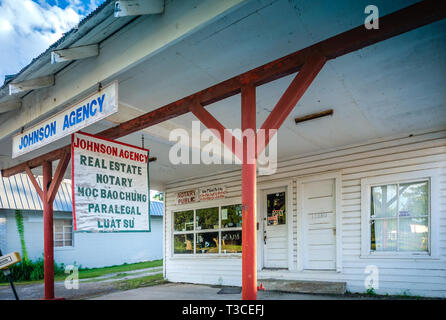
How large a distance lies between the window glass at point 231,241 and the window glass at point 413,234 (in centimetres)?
406

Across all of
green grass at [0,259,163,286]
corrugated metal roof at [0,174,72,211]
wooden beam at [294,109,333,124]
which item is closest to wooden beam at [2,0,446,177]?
wooden beam at [294,109,333,124]

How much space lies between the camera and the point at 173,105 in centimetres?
449

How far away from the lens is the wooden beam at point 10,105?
18.0 feet

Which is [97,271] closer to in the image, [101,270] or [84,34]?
[101,270]

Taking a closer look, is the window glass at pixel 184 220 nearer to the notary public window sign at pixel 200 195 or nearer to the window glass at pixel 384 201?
the notary public window sign at pixel 200 195

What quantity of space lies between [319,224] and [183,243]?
485 cm

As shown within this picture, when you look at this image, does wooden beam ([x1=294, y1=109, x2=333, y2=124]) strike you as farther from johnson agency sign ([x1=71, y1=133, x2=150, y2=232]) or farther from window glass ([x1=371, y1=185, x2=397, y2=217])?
johnson agency sign ([x1=71, y1=133, x2=150, y2=232])

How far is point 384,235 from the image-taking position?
650 cm

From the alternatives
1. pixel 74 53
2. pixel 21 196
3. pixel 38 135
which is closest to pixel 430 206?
pixel 74 53

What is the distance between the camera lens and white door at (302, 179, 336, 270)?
7199mm

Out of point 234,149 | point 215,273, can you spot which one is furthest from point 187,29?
point 215,273

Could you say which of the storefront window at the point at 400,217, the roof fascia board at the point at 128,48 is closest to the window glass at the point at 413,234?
the storefront window at the point at 400,217
